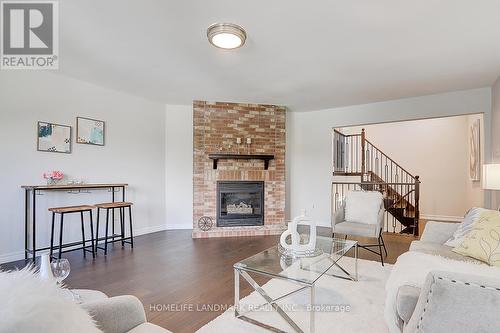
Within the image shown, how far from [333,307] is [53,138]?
4.05m

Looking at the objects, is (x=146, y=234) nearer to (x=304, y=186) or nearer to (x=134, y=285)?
(x=134, y=285)

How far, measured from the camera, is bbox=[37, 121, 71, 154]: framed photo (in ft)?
11.6

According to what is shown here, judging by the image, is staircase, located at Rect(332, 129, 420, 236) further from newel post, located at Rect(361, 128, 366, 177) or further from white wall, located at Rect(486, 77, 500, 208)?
white wall, located at Rect(486, 77, 500, 208)

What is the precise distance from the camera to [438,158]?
251 inches

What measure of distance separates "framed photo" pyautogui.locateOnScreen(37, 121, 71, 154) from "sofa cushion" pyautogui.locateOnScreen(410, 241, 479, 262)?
4.46m

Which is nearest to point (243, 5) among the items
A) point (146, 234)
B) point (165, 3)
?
point (165, 3)

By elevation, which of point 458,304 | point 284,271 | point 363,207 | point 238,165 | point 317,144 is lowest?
point 284,271

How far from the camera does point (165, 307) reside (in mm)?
2203

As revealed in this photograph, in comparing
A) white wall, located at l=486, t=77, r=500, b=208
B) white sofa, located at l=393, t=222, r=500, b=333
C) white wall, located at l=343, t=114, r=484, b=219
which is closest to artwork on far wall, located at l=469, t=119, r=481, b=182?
white wall, located at l=343, t=114, r=484, b=219

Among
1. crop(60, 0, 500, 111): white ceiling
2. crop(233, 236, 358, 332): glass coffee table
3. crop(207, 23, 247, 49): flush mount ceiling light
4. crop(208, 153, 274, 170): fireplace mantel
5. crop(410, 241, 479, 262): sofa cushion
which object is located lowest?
crop(233, 236, 358, 332): glass coffee table

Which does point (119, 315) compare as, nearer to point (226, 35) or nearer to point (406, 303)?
point (406, 303)

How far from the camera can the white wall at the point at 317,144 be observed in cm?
481

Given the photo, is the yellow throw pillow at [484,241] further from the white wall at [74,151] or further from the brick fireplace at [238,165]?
the white wall at [74,151]

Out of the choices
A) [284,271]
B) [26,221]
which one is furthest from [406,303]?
[26,221]
